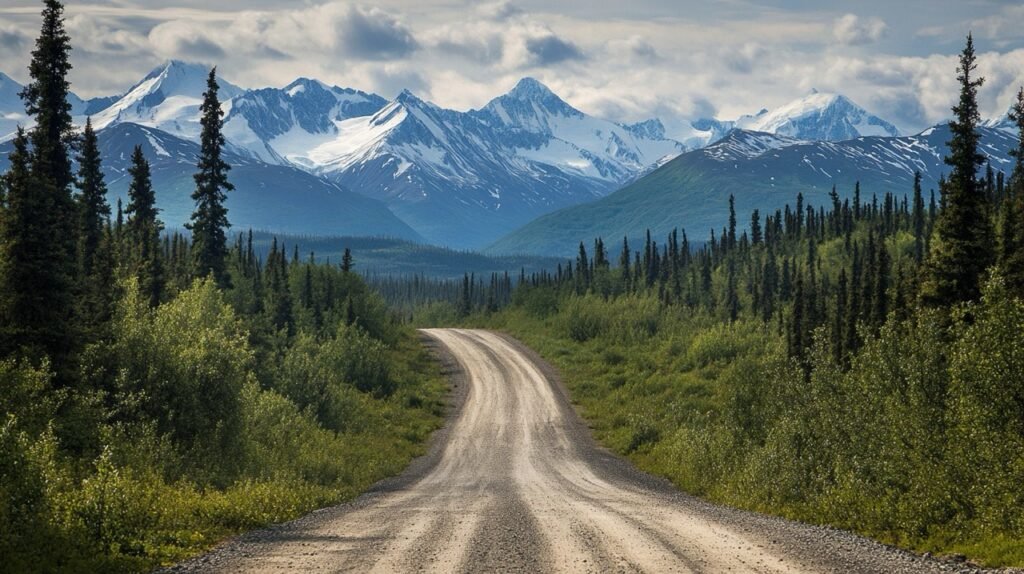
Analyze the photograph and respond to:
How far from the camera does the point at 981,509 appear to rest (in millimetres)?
18141

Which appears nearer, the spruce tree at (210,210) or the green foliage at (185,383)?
the green foliage at (185,383)

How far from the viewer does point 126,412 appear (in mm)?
28125

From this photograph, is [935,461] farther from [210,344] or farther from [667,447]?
[210,344]

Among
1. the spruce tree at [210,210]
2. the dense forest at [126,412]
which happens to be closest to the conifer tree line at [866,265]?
the dense forest at [126,412]

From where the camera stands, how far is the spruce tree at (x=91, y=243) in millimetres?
31328

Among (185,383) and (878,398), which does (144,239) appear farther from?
(878,398)

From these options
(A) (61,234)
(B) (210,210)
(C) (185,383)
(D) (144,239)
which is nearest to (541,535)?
(C) (185,383)

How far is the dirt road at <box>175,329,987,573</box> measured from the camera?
1623 cm

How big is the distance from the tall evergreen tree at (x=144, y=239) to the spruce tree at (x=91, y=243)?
2797 millimetres

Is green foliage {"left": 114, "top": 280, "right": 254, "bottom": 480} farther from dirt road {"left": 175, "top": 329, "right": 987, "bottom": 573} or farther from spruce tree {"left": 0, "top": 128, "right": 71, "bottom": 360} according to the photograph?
dirt road {"left": 175, "top": 329, "right": 987, "bottom": 573}

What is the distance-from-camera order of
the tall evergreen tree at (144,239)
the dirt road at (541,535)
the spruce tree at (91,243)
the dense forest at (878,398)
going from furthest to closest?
the tall evergreen tree at (144,239) → the spruce tree at (91,243) → the dense forest at (878,398) → the dirt road at (541,535)

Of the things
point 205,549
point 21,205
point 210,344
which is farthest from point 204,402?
point 205,549

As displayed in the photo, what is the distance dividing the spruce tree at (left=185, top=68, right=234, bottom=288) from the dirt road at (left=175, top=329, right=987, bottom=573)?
28230mm

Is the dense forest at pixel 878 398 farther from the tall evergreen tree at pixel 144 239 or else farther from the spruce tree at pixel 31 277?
the tall evergreen tree at pixel 144 239
